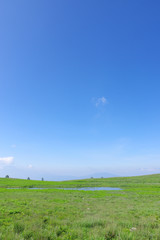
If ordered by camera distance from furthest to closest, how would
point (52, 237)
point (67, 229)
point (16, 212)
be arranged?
point (16, 212), point (67, 229), point (52, 237)

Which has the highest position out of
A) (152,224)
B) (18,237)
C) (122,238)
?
(18,237)

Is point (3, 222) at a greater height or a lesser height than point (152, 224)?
greater

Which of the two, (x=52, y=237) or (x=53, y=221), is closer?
(x=52, y=237)

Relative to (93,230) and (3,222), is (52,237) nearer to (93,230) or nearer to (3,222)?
(93,230)

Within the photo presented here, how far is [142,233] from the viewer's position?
6.91m

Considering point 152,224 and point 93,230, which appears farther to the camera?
point 152,224

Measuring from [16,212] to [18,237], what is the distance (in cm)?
586

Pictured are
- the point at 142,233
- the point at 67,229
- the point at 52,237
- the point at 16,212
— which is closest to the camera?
the point at 52,237

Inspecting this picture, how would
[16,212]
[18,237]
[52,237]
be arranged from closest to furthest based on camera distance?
1. [18,237]
2. [52,237]
3. [16,212]

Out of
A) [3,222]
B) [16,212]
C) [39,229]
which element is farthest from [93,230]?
[16,212]

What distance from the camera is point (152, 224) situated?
27.6ft

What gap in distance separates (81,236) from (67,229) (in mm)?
1386

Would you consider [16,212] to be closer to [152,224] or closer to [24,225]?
[24,225]

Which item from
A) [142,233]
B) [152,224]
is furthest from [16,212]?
[152,224]
